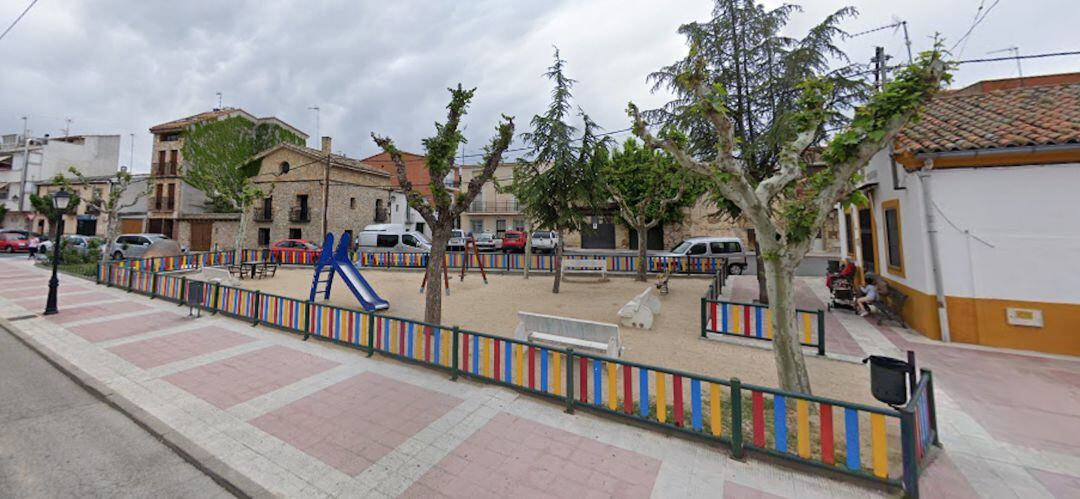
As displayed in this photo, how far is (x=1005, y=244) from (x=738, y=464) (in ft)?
24.9

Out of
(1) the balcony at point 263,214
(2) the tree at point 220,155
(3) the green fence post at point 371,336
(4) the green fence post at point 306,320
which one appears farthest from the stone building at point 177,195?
(3) the green fence post at point 371,336

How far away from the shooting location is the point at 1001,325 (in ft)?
22.4

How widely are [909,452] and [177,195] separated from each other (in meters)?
44.1

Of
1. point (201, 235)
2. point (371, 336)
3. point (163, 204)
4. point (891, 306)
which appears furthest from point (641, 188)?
point (163, 204)

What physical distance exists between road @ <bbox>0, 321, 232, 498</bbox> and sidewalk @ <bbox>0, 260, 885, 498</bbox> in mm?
256

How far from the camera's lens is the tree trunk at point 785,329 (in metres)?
4.68

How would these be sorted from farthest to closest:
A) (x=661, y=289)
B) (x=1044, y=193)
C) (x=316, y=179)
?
(x=316, y=179) < (x=661, y=289) < (x=1044, y=193)

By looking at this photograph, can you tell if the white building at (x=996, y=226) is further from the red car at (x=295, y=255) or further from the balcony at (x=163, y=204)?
the balcony at (x=163, y=204)

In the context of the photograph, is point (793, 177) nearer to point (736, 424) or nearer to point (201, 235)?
point (736, 424)

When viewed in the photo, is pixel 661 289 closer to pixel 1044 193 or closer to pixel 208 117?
pixel 1044 193

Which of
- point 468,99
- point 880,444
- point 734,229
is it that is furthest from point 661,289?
point 734,229

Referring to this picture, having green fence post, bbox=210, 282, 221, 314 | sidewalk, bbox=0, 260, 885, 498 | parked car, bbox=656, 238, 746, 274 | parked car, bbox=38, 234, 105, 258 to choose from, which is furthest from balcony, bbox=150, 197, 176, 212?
parked car, bbox=656, 238, 746, 274

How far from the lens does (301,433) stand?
4.29 m

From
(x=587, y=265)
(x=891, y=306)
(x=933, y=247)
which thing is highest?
(x=933, y=247)
